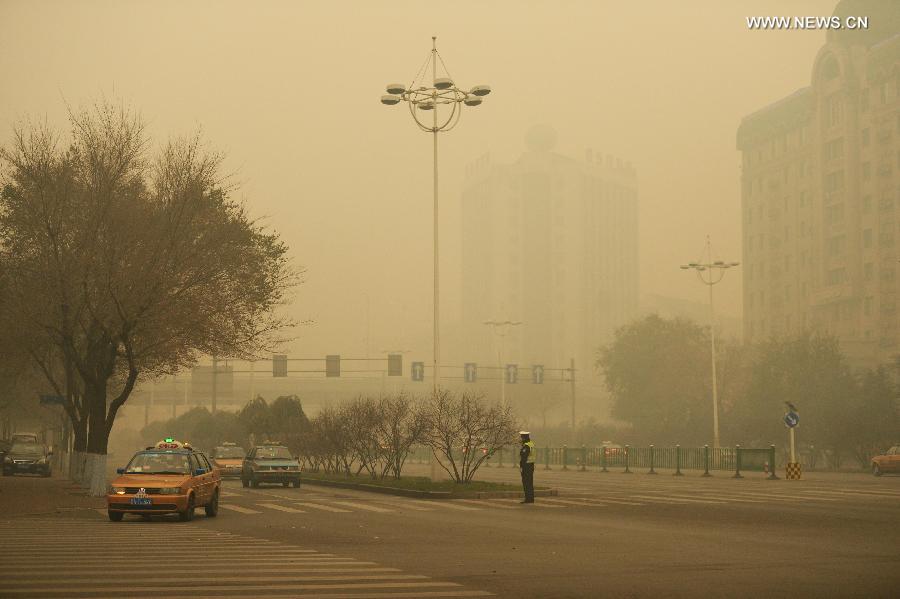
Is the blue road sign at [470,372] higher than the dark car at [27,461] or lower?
higher

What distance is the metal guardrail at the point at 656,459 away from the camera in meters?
50.7

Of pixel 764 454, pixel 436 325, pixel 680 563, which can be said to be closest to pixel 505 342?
pixel 764 454

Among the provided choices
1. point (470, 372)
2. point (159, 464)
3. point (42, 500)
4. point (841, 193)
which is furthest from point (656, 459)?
point (841, 193)

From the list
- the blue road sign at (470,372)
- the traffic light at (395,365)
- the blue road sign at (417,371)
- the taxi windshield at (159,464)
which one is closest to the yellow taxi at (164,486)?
the taxi windshield at (159,464)

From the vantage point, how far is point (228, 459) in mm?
50188

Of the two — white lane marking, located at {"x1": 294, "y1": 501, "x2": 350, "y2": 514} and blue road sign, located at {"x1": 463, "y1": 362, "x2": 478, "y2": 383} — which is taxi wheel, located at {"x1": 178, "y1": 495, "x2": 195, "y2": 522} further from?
blue road sign, located at {"x1": 463, "y1": 362, "x2": 478, "y2": 383}

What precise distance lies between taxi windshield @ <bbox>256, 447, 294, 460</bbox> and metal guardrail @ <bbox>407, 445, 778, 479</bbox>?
28.5ft

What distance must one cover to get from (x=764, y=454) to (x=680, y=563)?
36706 mm

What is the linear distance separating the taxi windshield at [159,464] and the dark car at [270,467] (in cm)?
1634

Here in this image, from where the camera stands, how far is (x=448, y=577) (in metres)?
13.4

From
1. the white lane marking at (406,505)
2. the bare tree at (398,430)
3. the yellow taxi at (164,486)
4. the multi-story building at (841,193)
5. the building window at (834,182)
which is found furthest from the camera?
the building window at (834,182)

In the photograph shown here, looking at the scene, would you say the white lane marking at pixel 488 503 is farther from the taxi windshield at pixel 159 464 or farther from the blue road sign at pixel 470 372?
the blue road sign at pixel 470 372

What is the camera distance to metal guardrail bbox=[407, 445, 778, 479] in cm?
5072

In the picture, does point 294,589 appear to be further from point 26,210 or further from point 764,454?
point 764,454
